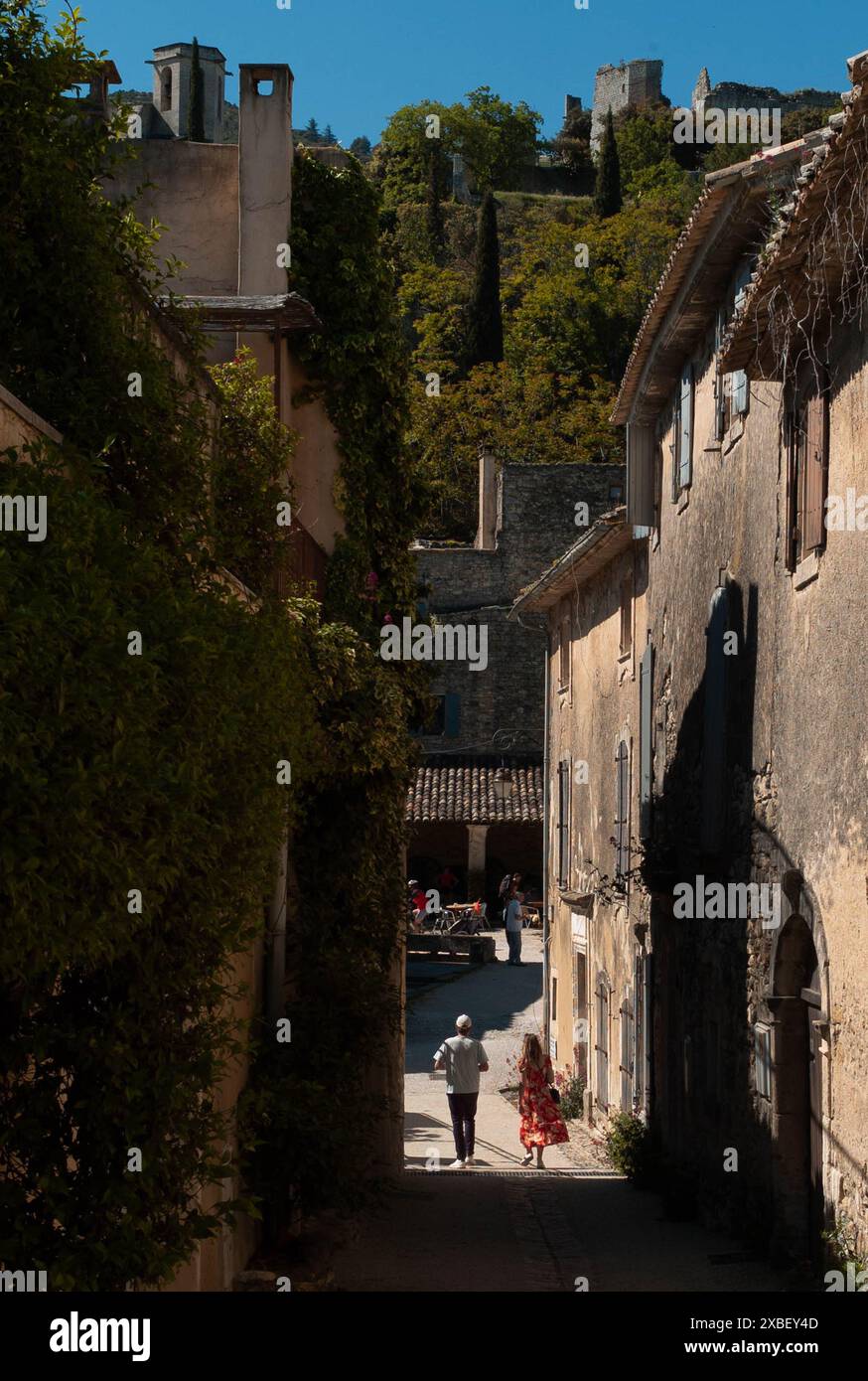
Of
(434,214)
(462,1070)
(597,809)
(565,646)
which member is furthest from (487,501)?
(434,214)

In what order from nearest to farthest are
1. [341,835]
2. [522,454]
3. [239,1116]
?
[239,1116] < [341,835] < [522,454]

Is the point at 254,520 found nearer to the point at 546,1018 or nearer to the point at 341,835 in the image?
the point at 341,835

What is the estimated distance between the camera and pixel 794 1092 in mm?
11703

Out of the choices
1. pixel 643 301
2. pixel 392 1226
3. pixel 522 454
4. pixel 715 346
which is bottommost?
pixel 392 1226

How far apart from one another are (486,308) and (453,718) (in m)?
17.5

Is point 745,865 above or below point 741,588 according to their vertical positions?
below

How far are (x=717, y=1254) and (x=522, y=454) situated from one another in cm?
4134

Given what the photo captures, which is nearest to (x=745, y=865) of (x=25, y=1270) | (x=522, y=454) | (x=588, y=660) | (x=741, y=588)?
(x=741, y=588)

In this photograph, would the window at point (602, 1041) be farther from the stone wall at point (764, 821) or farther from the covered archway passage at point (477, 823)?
the covered archway passage at point (477, 823)

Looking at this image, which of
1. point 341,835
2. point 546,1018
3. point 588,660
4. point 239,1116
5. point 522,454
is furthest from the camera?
point 522,454

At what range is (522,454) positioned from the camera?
171ft

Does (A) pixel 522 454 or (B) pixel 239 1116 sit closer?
(B) pixel 239 1116

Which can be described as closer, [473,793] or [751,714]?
[751,714]

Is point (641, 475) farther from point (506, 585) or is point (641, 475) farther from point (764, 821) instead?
point (506, 585)
